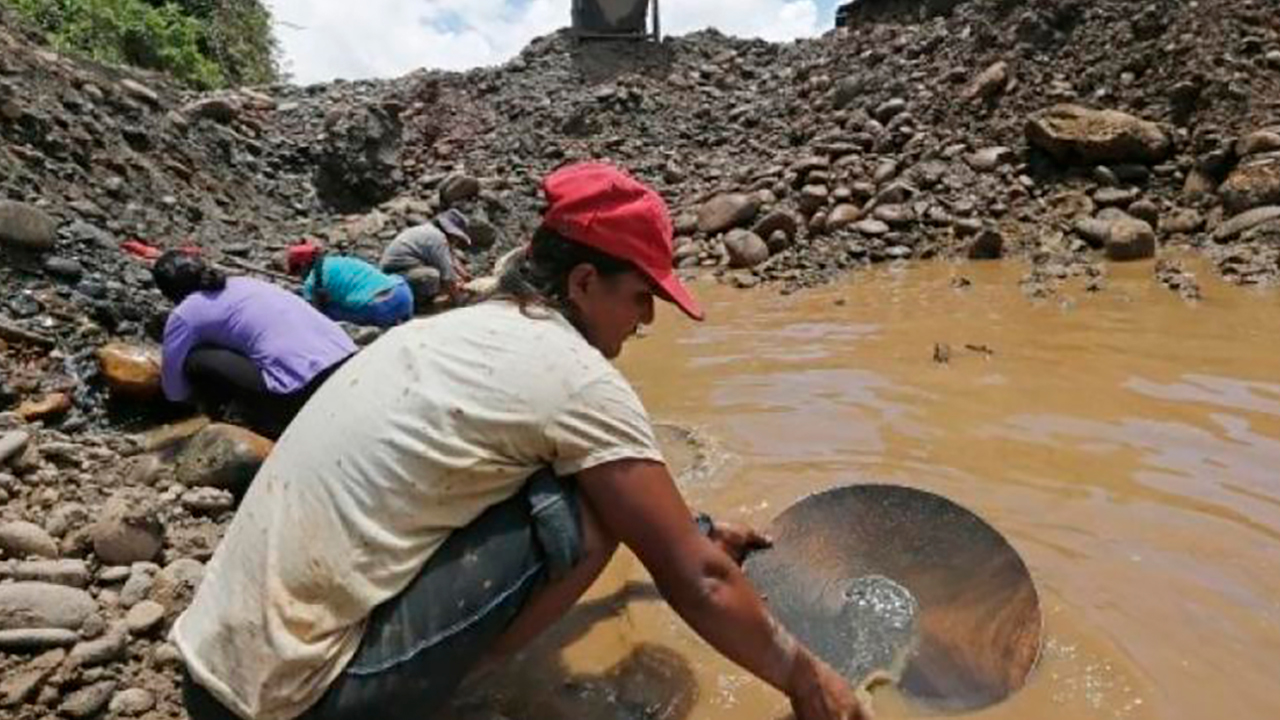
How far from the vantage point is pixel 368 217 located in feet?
32.0

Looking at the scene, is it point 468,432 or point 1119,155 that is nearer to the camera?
point 468,432

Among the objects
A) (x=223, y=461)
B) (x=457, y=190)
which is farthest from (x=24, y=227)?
(x=457, y=190)

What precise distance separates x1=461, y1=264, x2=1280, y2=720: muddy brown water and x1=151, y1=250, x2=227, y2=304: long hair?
82.3 inches

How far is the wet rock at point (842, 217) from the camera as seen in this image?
8414 millimetres

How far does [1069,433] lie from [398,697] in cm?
316

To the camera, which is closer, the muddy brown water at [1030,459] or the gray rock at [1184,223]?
the muddy brown water at [1030,459]

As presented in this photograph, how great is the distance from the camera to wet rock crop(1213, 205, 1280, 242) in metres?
6.83

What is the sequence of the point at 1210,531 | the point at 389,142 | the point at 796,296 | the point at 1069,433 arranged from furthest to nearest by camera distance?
the point at 389,142, the point at 796,296, the point at 1069,433, the point at 1210,531

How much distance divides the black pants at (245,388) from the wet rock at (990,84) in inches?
296

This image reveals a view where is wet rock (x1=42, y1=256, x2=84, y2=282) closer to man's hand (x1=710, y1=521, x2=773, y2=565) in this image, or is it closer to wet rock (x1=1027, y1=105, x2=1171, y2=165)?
man's hand (x1=710, y1=521, x2=773, y2=565)

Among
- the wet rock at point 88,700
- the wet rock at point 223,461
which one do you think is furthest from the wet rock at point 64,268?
the wet rock at point 88,700

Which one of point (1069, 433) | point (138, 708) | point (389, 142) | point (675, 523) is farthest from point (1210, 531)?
point (389, 142)

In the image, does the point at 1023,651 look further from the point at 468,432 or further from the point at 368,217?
the point at 368,217

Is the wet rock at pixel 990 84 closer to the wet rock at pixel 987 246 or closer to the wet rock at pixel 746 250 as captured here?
the wet rock at pixel 987 246
